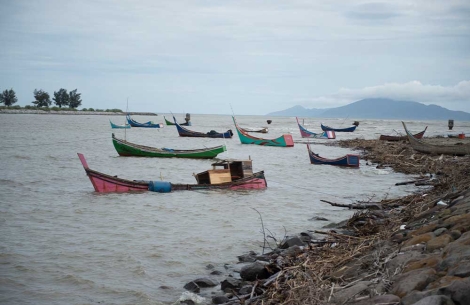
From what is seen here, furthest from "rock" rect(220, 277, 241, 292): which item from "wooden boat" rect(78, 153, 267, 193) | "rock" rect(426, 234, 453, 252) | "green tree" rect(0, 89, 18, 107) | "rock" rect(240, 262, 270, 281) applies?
"green tree" rect(0, 89, 18, 107)

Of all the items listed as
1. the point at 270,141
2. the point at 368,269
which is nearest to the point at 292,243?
the point at 368,269

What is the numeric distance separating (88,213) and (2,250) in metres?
3.72

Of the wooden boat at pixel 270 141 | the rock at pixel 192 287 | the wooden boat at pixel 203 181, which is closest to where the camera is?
the rock at pixel 192 287

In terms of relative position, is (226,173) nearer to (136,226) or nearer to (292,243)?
(136,226)

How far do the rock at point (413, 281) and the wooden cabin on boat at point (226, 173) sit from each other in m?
12.0

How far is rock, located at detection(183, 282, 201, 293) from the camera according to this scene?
741cm

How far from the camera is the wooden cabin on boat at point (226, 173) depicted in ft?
54.2

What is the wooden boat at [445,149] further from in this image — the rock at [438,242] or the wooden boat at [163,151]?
the rock at [438,242]

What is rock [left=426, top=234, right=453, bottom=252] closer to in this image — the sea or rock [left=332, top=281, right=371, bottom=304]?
rock [left=332, top=281, right=371, bottom=304]

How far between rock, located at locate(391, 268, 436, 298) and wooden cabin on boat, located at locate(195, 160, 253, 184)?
12035 mm

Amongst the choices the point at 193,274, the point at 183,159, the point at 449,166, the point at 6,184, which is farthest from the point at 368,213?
the point at 183,159

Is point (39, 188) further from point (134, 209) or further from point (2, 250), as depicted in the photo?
point (2, 250)

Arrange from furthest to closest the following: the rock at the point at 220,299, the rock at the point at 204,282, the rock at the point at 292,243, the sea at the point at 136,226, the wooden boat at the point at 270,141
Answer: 1. the wooden boat at the point at 270,141
2. the rock at the point at 292,243
3. the sea at the point at 136,226
4. the rock at the point at 204,282
5. the rock at the point at 220,299

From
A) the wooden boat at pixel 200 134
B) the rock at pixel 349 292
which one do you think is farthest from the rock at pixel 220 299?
the wooden boat at pixel 200 134
